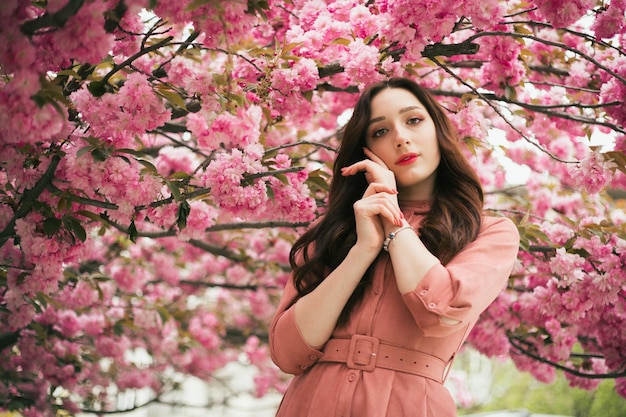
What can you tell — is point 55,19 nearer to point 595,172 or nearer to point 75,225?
point 75,225

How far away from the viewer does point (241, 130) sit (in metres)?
2.14

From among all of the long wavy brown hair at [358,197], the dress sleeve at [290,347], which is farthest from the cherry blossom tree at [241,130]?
the dress sleeve at [290,347]

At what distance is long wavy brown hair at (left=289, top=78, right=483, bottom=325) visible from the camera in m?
1.64

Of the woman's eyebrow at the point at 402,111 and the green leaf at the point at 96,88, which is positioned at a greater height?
the woman's eyebrow at the point at 402,111

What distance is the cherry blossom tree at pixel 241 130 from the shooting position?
1.46 m

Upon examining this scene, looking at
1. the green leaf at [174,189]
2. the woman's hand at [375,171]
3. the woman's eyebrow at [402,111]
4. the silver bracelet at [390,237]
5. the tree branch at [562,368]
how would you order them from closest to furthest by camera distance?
the silver bracelet at [390,237], the woman's hand at [375,171], the woman's eyebrow at [402,111], the green leaf at [174,189], the tree branch at [562,368]

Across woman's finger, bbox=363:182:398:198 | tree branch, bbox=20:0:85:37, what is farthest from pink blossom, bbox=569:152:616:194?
tree branch, bbox=20:0:85:37

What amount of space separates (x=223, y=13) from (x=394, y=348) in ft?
2.95

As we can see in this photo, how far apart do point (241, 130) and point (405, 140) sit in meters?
0.65

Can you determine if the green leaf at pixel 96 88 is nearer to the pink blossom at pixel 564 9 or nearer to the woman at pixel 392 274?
the woman at pixel 392 274

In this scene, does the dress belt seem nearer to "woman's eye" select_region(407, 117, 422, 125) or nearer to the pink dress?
the pink dress

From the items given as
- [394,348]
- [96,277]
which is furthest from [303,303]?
[96,277]

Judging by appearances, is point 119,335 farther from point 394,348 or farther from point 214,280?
point 394,348

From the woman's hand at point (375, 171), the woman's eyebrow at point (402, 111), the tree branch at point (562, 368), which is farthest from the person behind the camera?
the tree branch at point (562, 368)
